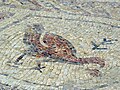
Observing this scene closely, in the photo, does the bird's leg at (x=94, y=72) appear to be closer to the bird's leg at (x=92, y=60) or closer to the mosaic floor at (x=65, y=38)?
the mosaic floor at (x=65, y=38)

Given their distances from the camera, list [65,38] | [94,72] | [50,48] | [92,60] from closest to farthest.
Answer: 1. [94,72]
2. [92,60]
3. [50,48]
4. [65,38]

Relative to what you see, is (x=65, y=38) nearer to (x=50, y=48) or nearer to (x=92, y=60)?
(x=50, y=48)

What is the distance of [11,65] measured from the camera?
7.86 meters

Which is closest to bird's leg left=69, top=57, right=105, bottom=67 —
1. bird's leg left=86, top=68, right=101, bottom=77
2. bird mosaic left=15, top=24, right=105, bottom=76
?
bird mosaic left=15, top=24, right=105, bottom=76

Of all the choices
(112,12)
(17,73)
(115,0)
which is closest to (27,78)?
(17,73)

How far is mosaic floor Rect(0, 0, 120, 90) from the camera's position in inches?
293

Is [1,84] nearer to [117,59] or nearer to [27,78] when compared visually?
[27,78]

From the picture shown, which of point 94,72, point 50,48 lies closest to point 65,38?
point 50,48

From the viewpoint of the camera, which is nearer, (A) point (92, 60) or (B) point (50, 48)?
(A) point (92, 60)

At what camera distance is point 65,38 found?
919cm

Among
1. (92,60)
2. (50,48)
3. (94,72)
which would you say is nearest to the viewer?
(94,72)

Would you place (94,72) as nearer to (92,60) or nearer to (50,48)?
(92,60)

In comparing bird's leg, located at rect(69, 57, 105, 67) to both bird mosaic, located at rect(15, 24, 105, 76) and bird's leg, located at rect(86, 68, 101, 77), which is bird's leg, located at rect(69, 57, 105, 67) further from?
bird's leg, located at rect(86, 68, 101, 77)

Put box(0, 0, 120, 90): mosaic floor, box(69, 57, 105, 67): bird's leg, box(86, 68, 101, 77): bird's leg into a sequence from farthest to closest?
box(69, 57, 105, 67): bird's leg
box(86, 68, 101, 77): bird's leg
box(0, 0, 120, 90): mosaic floor
